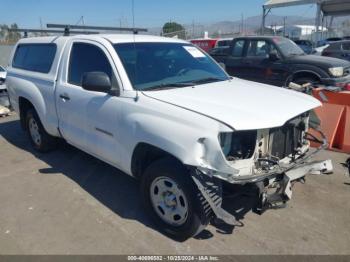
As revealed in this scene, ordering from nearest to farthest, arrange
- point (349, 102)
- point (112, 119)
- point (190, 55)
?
1. point (112, 119)
2. point (190, 55)
3. point (349, 102)

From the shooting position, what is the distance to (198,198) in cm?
316

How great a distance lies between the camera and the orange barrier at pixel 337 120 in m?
5.86

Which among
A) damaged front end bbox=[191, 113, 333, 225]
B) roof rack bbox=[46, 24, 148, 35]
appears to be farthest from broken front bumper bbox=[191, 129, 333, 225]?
roof rack bbox=[46, 24, 148, 35]

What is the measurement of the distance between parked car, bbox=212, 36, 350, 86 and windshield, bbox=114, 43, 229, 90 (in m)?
4.76

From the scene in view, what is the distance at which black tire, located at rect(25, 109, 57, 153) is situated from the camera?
577 centimetres

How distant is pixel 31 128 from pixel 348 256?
201 inches

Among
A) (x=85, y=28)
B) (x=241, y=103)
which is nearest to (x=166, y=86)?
(x=241, y=103)

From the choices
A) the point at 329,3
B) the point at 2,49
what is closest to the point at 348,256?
the point at 2,49

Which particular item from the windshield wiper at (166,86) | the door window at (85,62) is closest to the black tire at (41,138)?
the door window at (85,62)

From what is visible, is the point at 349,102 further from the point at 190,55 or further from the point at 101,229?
the point at 101,229

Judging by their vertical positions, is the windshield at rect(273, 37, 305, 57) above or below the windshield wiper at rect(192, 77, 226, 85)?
above

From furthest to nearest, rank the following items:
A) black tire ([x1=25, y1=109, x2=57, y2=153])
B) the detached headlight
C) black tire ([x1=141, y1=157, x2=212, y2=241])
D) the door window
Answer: the detached headlight
black tire ([x1=25, y1=109, x2=57, y2=153])
the door window
black tire ([x1=141, y1=157, x2=212, y2=241])

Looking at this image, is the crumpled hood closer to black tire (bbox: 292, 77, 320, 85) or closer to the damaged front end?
the damaged front end

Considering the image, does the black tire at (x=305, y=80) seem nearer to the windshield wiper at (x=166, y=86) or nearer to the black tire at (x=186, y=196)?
the windshield wiper at (x=166, y=86)
